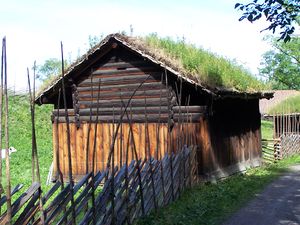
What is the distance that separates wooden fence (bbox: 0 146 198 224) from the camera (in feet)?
16.2

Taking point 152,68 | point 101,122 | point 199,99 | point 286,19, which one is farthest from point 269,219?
point 101,122

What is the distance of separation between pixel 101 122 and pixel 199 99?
3.18 metres

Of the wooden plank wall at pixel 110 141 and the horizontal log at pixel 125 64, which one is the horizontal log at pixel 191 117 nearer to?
the wooden plank wall at pixel 110 141

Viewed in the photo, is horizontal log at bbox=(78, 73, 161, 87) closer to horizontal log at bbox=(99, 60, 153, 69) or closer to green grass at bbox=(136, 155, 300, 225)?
horizontal log at bbox=(99, 60, 153, 69)

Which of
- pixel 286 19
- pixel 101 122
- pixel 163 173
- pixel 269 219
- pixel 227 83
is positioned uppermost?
pixel 286 19

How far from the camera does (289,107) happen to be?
88.6ft

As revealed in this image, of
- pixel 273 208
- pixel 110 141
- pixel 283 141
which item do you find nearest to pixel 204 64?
pixel 110 141

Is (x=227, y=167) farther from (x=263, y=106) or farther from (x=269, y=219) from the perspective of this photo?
(x=263, y=106)

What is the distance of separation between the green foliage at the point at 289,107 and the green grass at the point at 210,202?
49.7ft

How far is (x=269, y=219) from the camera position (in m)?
7.87

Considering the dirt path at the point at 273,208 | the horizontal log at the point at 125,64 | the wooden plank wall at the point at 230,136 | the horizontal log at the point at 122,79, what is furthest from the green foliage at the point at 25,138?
the dirt path at the point at 273,208

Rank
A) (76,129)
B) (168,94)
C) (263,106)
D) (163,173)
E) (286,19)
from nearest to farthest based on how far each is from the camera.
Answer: (286,19), (163,173), (168,94), (76,129), (263,106)

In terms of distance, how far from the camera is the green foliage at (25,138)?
1628 centimetres

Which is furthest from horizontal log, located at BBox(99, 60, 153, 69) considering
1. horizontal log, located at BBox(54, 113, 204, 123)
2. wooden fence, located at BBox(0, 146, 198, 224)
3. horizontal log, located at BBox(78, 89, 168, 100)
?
wooden fence, located at BBox(0, 146, 198, 224)
